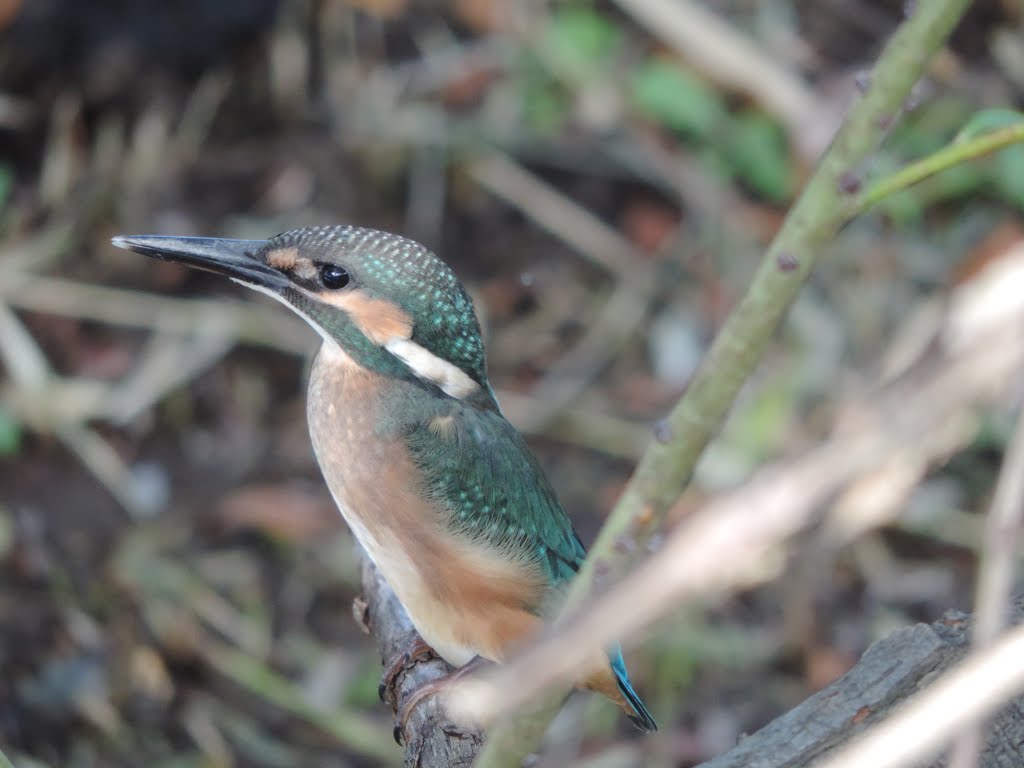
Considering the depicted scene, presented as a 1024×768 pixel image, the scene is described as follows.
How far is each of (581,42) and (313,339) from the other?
1.50 metres

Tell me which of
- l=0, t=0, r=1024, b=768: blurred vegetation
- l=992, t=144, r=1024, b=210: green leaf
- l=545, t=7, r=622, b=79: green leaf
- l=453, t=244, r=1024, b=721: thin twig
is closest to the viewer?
l=453, t=244, r=1024, b=721: thin twig

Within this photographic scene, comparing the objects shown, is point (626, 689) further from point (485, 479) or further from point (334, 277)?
point (334, 277)

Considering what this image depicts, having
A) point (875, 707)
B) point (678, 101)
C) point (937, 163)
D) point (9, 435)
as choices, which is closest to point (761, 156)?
point (678, 101)

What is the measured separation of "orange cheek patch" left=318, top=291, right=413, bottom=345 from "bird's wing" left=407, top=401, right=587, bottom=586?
0.16 m

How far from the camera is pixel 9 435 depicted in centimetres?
386

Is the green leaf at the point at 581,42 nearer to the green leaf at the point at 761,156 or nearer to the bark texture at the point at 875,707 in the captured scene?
the green leaf at the point at 761,156

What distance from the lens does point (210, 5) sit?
4.56m

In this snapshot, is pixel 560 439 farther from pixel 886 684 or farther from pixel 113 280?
pixel 886 684

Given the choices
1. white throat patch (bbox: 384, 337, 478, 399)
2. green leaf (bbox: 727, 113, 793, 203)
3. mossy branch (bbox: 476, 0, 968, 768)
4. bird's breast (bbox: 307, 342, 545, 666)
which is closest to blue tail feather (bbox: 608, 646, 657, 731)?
bird's breast (bbox: 307, 342, 545, 666)

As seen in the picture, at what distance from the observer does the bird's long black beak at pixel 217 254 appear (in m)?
2.09

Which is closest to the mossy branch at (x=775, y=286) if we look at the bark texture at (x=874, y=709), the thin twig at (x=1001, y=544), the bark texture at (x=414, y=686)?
the thin twig at (x=1001, y=544)

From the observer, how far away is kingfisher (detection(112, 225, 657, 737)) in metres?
2.17

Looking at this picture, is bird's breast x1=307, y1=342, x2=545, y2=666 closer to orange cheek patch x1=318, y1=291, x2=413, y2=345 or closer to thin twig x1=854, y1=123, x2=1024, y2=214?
orange cheek patch x1=318, y1=291, x2=413, y2=345

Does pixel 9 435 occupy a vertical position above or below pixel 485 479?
below
